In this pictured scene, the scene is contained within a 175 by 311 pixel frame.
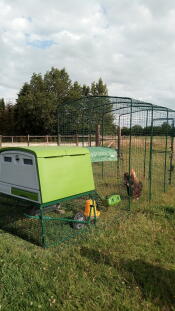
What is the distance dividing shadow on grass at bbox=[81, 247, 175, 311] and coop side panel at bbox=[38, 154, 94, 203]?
2.91 feet

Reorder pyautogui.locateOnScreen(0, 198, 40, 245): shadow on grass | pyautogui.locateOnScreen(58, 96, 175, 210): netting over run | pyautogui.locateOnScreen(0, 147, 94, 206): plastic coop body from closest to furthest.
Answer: pyautogui.locateOnScreen(0, 147, 94, 206): plastic coop body, pyautogui.locateOnScreen(0, 198, 40, 245): shadow on grass, pyautogui.locateOnScreen(58, 96, 175, 210): netting over run

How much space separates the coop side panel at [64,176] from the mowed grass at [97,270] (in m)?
0.72

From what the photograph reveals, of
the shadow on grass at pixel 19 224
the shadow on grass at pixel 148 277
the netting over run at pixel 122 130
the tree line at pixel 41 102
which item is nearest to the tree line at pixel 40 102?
the tree line at pixel 41 102

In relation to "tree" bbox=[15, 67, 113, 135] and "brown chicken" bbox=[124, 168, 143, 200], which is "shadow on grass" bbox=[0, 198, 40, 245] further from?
"tree" bbox=[15, 67, 113, 135]

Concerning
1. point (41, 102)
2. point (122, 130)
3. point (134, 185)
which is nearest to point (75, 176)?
point (122, 130)

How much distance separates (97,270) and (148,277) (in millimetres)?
579

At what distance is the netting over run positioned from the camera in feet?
15.7

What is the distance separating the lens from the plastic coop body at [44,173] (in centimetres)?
319

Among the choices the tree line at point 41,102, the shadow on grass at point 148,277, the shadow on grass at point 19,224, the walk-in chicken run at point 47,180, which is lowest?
the shadow on grass at point 148,277

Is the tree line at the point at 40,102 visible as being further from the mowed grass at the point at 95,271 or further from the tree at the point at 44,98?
the mowed grass at the point at 95,271

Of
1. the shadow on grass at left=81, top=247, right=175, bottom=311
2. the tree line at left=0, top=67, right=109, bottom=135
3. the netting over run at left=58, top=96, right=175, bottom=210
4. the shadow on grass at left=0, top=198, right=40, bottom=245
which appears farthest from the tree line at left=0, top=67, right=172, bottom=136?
the shadow on grass at left=81, top=247, right=175, bottom=311

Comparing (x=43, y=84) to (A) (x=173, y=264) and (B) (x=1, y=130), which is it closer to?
(B) (x=1, y=130)

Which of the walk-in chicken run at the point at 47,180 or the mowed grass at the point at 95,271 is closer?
the mowed grass at the point at 95,271

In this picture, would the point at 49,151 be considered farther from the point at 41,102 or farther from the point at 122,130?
the point at 41,102
